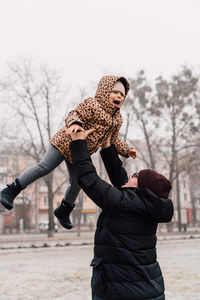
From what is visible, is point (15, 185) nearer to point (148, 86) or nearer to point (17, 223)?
point (148, 86)

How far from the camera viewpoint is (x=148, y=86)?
31594 millimetres

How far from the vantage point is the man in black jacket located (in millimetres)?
2566

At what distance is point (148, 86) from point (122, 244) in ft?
97.9

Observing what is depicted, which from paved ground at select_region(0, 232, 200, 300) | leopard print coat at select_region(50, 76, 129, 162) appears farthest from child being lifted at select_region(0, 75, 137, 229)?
paved ground at select_region(0, 232, 200, 300)

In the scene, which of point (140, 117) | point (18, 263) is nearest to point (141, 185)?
point (18, 263)

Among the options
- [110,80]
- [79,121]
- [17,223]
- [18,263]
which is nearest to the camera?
[79,121]

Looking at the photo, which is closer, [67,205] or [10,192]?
[10,192]

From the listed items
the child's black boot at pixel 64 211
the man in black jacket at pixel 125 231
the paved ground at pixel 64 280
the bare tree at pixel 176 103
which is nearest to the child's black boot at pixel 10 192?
the child's black boot at pixel 64 211

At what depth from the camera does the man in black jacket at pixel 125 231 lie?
8.42ft

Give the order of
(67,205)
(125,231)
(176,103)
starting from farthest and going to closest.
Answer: (176,103) < (67,205) < (125,231)

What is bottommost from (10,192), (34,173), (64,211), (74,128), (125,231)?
(125,231)

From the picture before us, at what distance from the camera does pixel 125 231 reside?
2.62m

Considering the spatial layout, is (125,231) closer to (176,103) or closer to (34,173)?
(34,173)

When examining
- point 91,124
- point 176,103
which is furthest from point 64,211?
point 176,103
